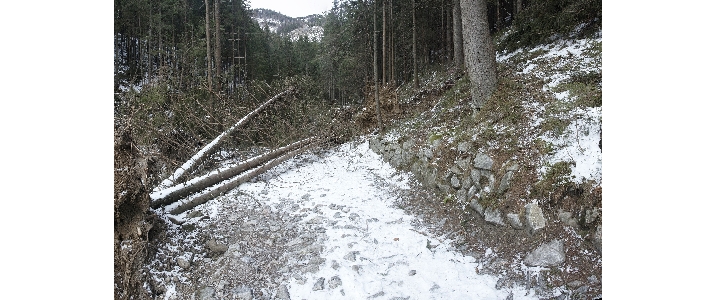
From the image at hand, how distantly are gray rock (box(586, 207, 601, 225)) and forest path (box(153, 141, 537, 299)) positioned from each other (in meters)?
0.94

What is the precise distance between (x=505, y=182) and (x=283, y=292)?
119 inches

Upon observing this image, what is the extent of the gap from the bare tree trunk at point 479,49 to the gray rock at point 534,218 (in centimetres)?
305

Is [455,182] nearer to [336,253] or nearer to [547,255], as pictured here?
[547,255]

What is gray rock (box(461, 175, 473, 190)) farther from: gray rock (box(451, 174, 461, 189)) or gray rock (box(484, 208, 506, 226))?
gray rock (box(484, 208, 506, 226))

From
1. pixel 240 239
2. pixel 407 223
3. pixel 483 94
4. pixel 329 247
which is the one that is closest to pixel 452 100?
pixel 483 94

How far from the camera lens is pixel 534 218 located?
3.71 m

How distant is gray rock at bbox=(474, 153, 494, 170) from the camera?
4703 mm

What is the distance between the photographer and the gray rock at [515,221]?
3851mm

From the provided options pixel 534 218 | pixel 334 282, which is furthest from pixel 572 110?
pixel 334 282

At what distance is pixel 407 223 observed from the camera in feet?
16.1

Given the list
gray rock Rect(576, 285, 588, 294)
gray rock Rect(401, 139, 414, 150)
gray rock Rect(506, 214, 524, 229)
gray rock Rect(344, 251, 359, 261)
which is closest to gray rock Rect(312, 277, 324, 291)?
gray rock Rect(344, 251, 359, 261)

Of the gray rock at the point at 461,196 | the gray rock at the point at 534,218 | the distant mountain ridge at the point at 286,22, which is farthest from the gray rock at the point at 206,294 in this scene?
the distant mountain ridge at the point at 286,22
